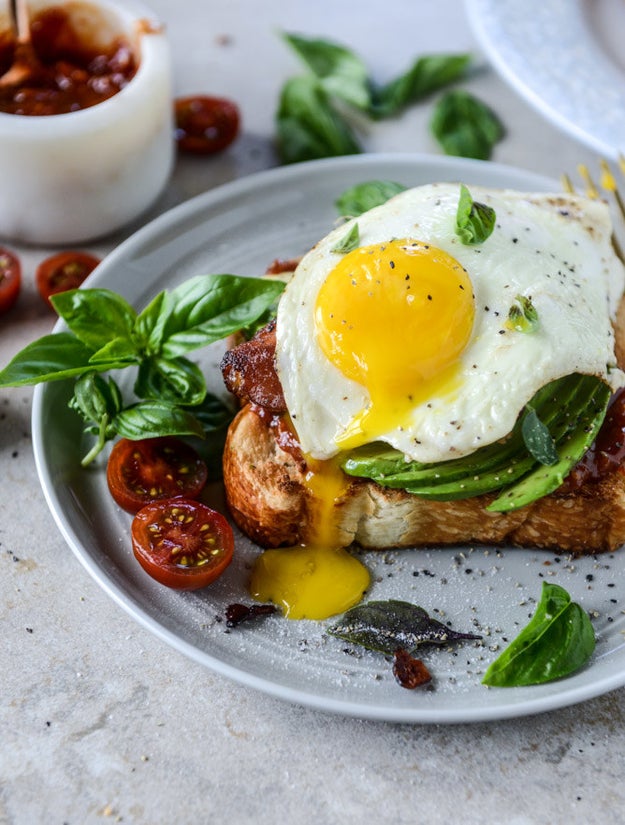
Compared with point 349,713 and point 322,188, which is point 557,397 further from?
point 322,188

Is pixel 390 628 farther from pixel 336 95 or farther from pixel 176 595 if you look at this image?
pixel 336 95

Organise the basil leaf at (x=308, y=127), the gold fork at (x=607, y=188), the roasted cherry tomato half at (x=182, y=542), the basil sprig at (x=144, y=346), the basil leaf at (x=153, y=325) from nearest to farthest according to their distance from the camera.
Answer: the roasted cherry tomato half at (x=182, y=542)
the basil sprig at (x=144, y=346)
the basil leaf at (x=153, y=325)
the gold fork at (x=607, y=188)
the basil leaf at (x=308, y=127)

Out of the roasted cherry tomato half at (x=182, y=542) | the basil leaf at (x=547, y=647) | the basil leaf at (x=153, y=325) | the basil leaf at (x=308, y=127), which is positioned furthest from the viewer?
the basil leaf at (x=308, y=127)

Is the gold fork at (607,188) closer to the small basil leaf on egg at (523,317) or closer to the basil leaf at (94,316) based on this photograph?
the small basil leaf on egg at (523,317)

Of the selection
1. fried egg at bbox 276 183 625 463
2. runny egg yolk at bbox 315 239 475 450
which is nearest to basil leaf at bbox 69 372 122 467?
fried egg at bbox 276 183 625 463

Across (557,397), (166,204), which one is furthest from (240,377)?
(166,204)

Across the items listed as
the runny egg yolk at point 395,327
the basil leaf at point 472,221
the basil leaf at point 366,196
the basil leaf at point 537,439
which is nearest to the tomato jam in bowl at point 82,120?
the basil leaf at point 366,196
